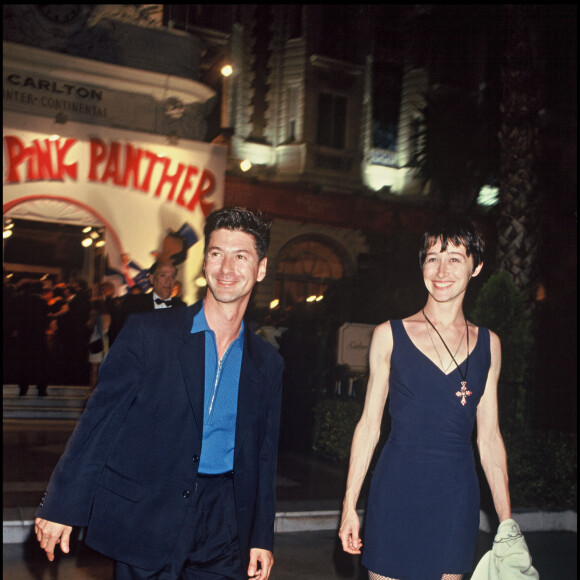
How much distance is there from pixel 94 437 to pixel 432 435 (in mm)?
1440

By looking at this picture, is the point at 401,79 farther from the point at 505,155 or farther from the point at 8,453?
the point at 8,453

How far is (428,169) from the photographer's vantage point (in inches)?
595

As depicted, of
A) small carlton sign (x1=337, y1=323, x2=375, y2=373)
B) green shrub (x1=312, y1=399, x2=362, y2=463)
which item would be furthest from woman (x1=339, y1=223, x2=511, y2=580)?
small carlton sign (x1=337, y1=323, x2=375, y2=373)

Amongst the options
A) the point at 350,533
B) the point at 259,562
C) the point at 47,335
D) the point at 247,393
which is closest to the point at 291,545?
the point at 350,533

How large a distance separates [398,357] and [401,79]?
24.0 metres

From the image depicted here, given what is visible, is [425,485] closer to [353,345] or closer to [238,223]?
[238,223]

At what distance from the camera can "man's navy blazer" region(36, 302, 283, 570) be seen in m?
2.77

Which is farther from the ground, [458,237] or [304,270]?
[458,237]

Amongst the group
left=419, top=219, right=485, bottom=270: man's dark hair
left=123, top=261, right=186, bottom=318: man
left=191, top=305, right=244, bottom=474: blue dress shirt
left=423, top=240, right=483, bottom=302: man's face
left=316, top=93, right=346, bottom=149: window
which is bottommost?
left=191, top=305, right=244, bottom=474: blue dress shirt

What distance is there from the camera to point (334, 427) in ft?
34.0

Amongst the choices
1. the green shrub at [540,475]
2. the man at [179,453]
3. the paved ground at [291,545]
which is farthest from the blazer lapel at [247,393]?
the green shrub at [540,475]

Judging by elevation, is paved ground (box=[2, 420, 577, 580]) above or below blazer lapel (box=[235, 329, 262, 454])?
below

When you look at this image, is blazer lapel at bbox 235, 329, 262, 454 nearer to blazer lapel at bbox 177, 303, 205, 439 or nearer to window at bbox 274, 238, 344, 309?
blazer lapel at bbox 177, 303, 205, 439

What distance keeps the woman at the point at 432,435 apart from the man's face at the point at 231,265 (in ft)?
2.34
